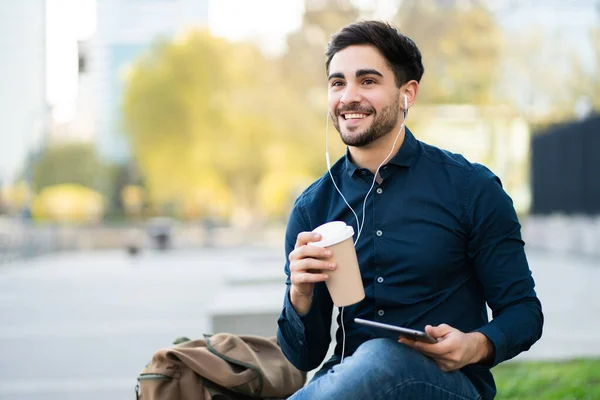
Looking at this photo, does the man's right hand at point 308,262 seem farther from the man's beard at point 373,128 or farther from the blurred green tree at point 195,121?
the blurred green tree at point 195,121

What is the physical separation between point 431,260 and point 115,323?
899 centimetres

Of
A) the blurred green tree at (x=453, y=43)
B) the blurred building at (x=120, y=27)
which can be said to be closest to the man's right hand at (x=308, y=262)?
the blurred green tree at (x=453, y=43)

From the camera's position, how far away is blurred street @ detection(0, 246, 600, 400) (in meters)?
7.15

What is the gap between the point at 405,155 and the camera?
2846 mm

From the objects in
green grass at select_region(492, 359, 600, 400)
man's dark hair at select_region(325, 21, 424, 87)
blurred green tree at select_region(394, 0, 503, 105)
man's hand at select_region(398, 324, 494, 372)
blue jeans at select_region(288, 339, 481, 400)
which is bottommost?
green grass at select_region(492, 359, 600, 400)

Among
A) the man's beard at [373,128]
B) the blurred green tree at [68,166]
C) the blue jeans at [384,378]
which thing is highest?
the blurred green tree at [68,166]

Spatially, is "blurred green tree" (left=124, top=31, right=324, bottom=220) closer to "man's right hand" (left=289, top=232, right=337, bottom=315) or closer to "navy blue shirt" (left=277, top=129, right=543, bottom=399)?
"navy blue shirt" (left=277, top=129, right=543, bottom=399)

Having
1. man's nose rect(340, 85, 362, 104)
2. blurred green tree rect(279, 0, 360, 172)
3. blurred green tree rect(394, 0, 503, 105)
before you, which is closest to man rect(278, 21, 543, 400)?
man's nose rect(340, 85, 362, 104)

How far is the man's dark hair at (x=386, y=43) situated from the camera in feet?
9.16

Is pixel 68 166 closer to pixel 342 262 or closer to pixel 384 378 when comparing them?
pixel 342 262

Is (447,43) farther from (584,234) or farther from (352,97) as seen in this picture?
(352,97)

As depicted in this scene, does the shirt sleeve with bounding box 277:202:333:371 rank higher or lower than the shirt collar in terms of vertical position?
lower

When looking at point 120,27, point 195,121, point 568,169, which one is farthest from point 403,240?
point 120,27

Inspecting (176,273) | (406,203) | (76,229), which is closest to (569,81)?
(176,273)
